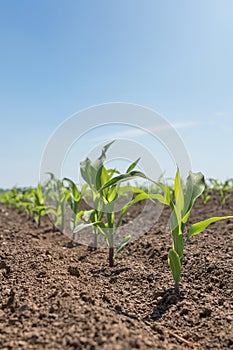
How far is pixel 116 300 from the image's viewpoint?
7.64 ft

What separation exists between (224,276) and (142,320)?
3.18 ft

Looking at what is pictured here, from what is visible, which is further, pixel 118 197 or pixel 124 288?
pixel 118 197

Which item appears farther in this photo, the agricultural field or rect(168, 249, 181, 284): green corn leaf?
rect(168, 249, 181, 284): green corn leaf

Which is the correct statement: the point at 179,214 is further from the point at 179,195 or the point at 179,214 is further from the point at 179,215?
the point at 179,195

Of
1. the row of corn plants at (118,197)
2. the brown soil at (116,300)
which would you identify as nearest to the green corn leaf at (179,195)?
the row of corn plants at (118,197)

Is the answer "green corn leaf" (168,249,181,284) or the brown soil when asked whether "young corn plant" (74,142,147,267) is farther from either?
"green corn leaf" (168,249,181,284)

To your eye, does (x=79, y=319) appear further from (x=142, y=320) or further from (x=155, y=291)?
(x=155, y=291)

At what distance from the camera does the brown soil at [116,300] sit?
164cm

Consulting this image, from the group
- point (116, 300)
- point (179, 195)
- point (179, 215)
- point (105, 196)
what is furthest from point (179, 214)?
point (105, 196)

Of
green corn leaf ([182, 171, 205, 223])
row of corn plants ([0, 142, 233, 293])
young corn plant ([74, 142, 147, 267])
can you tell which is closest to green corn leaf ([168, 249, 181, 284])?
row of corn plants ([0, 142, 233, 293])

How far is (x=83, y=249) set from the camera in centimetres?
417

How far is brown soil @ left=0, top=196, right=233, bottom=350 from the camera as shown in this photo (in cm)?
164

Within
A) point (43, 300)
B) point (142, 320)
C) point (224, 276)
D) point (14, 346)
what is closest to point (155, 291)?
point (142, 320)

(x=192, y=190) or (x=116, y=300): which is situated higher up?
(x=192, y=190)
